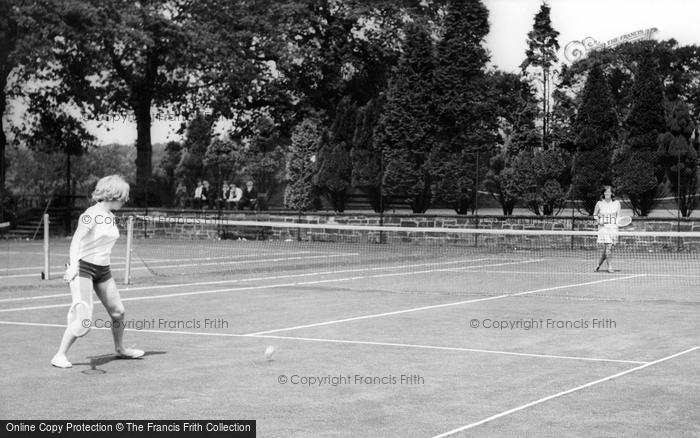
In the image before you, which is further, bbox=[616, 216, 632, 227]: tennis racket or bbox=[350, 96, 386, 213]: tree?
bbox=[350, 96, 386, 213]: tree

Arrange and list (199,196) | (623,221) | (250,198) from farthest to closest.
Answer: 1. (199,196)
2. (250,198)
3. (623,221)

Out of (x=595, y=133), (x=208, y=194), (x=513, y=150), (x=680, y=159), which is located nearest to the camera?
(x=680, y=159)

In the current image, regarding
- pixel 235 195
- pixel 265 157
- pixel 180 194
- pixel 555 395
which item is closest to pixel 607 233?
pixel 555 395

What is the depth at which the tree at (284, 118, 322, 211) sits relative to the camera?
3866 cm

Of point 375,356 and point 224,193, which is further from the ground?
point 224,193

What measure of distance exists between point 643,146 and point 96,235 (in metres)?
27.8

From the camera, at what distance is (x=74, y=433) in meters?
6.96

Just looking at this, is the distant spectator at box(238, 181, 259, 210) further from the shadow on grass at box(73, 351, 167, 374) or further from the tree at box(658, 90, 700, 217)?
the shadow on grass at box(73, 351, 167, 374)

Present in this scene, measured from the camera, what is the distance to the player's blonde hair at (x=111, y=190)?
9.63m

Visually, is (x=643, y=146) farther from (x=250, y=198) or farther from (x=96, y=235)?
(x=96, y=235)

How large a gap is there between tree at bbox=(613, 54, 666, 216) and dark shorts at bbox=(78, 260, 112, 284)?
86.8 feet

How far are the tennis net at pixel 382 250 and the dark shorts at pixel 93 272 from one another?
1176 centimetres

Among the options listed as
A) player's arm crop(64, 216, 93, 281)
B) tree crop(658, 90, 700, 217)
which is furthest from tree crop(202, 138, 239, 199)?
player's arm crop(64, 216, 93, 281)

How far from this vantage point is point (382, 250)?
104 ft
